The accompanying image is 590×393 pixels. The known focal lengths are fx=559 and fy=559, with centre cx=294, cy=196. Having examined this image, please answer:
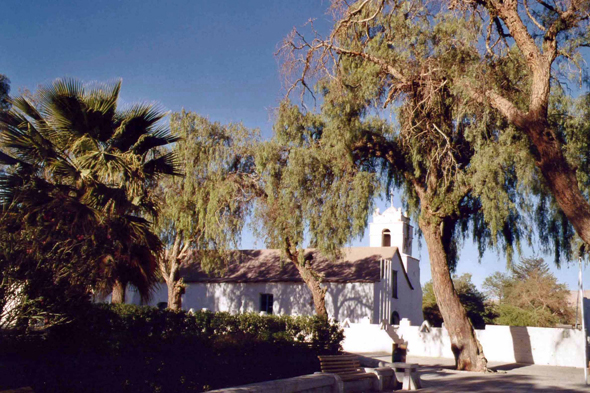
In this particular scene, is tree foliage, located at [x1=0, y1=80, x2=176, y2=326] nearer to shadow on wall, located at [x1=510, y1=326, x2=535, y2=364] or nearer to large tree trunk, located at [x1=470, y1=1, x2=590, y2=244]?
large tree trunk, located at [x1=470, y1=1, x2=590, y2=244]

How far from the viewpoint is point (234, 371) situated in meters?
9.24

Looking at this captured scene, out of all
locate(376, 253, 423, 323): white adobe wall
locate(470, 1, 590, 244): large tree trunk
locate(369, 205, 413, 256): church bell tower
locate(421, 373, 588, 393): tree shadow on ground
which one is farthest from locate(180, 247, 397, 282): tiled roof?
locate(470, 1, 590, 244): large tree trunk

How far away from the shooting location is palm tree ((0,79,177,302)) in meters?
9.30

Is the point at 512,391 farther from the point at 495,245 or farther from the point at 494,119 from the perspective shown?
the point at 494,119

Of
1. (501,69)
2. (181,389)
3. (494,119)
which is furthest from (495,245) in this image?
(181,389)

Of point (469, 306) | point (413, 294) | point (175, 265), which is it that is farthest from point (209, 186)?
point (469, 306)

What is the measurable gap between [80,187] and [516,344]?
18680mm

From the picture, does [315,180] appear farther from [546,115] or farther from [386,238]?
[386,238]

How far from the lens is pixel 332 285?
3678 centimetres

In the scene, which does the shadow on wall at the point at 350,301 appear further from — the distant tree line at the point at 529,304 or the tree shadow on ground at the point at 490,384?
the tree shadow on ground at the point at 490,384

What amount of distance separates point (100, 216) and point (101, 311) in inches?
67.2

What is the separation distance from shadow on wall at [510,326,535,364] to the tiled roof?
541 inches

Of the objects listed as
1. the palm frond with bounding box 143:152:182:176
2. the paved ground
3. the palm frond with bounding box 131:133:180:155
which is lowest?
the paved ground

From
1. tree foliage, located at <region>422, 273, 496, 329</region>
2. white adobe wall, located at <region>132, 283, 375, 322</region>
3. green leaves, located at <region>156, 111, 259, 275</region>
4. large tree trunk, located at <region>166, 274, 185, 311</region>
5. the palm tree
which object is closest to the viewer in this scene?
the palm tree
